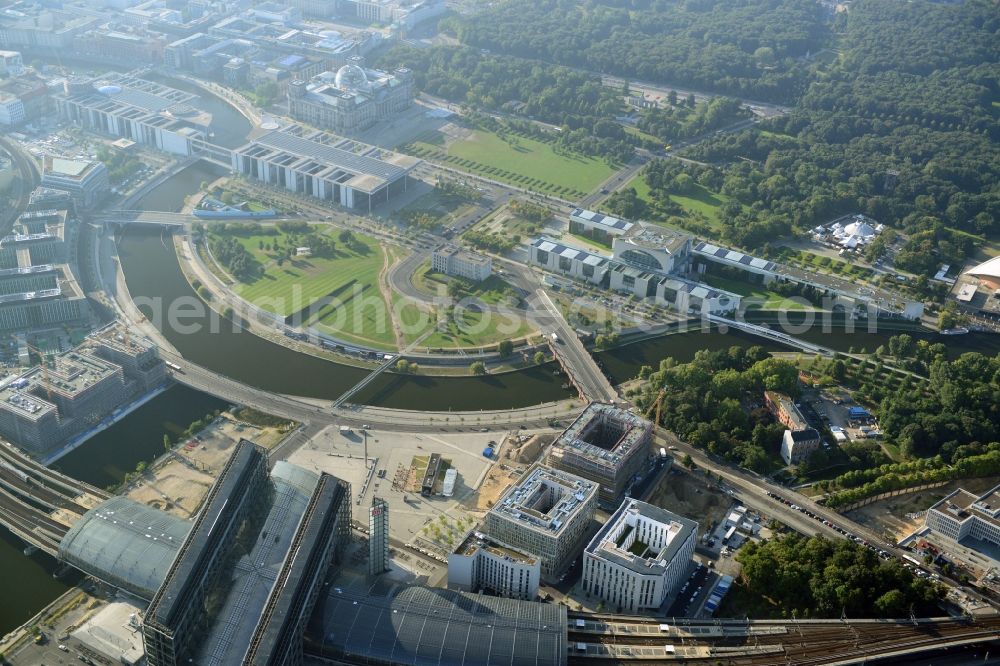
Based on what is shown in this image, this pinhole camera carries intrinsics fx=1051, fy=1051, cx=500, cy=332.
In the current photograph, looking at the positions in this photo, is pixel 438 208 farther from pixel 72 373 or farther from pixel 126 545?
pixel 126 545

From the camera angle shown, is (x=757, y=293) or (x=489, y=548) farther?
(x=757, y=293)

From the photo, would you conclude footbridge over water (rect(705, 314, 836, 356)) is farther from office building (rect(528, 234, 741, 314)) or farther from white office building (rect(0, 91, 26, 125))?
white office building (rect(0, 91, 26, 125))

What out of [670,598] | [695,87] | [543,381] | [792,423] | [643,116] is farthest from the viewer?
[695,87]

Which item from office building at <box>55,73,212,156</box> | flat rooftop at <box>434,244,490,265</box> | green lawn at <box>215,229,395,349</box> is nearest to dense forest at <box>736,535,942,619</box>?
green lawn at <box>215,229,395,349</box>

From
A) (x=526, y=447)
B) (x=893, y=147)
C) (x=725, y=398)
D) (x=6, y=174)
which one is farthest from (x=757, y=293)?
(x=6, y=174)

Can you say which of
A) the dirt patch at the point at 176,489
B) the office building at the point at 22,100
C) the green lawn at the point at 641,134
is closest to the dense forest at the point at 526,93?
the green lawn at the point at 641,134

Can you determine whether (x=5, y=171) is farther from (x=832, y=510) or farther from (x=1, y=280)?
(x=832, y=510)

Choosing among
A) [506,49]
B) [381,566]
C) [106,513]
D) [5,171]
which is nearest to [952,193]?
[506,49]
